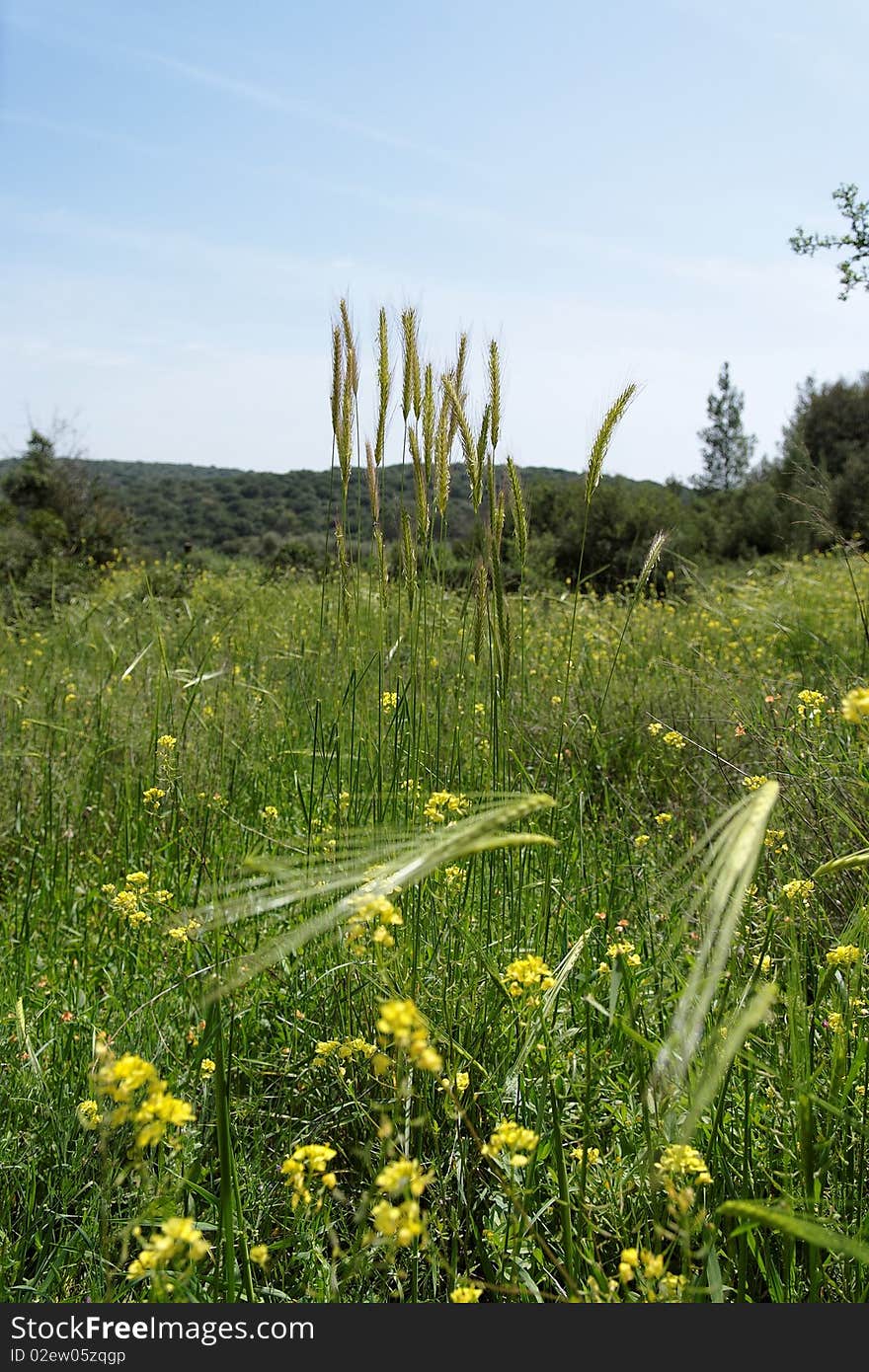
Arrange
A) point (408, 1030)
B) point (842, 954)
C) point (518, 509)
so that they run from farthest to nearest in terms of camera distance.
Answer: point (518, 509) → point (842, 954) → point (408, 1030)

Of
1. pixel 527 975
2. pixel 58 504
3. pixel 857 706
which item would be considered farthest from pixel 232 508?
pixel 857 706

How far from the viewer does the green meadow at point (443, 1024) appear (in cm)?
101

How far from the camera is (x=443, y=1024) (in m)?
1.57

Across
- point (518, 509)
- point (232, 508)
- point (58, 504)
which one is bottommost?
point (518, 509)

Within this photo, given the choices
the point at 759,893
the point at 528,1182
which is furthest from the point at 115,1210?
the point at 759,893

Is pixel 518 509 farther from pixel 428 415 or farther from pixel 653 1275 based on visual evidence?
pixel 653 1275

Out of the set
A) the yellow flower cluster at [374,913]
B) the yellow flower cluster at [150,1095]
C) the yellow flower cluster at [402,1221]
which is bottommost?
the yellow flower cluster at [402,1221]

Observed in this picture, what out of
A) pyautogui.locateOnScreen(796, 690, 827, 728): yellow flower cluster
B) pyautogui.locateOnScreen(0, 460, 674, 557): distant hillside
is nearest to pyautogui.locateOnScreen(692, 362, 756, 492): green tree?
pyautogui.locateOnScreen(0, 460, 674, 557): distant hillside

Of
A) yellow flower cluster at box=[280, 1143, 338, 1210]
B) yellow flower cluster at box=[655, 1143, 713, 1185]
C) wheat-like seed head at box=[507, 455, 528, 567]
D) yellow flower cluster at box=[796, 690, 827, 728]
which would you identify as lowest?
yellow flower cluster at box=[655, 1143, 713, 1185]

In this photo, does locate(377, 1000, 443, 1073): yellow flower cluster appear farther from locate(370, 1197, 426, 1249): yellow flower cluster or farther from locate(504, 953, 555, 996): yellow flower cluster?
locate(504, 953, 555, 996): yellow flower cluster

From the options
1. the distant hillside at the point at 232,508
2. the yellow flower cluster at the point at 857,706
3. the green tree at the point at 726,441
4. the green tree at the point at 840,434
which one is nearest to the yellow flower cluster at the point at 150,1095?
the yellow flower cluster at the point at 857,706

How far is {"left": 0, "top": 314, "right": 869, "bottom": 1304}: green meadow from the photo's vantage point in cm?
101

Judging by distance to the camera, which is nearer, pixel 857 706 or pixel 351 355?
pixel 857 706

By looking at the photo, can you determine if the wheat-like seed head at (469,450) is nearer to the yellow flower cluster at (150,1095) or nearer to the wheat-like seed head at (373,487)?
the wheat-like seed head at (373,487)
